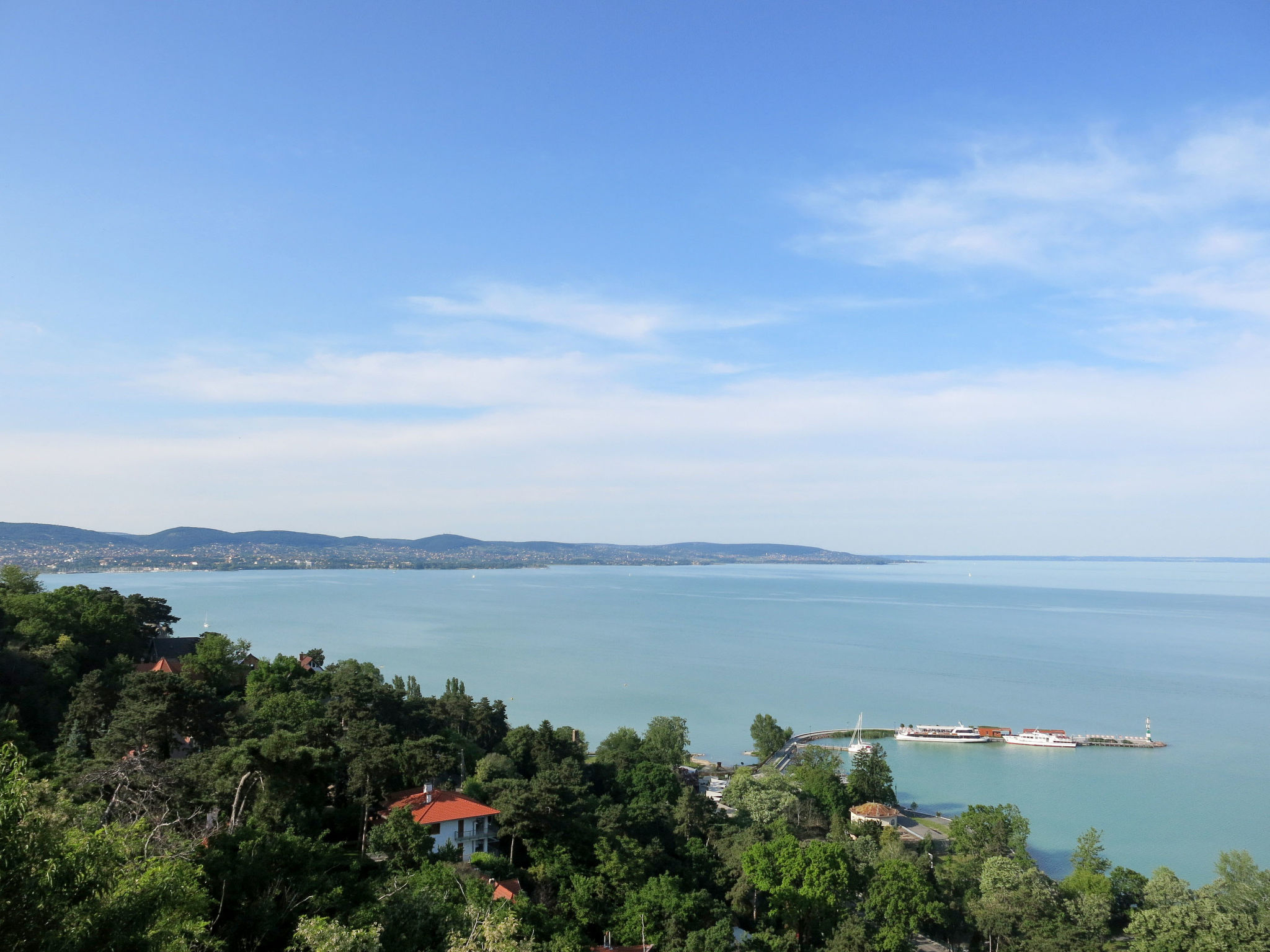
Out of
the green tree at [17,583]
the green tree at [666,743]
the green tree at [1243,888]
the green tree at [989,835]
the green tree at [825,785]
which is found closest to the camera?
the green tree at [1243,888]

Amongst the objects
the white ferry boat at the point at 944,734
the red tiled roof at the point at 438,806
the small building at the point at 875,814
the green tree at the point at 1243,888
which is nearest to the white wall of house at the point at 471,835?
the red tiled roof at the point at 438,806

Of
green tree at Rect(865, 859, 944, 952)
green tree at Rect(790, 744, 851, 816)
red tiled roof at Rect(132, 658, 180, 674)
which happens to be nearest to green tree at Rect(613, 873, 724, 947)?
green tree at Rect(865, 859, 944, 952)

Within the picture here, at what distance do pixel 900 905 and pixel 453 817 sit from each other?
7.76 m

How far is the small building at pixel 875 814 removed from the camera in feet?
68.3

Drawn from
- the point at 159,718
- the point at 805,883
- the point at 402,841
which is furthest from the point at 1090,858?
the point at 159,718

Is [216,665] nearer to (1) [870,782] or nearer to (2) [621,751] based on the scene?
(2) [621,751]

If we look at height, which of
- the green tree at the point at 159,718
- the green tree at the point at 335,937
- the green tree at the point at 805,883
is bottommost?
the green tree at the point at 805,883

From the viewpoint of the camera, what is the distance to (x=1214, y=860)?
2122 cm

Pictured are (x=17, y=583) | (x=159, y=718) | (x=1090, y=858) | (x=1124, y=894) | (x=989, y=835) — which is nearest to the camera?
(x=159, y=718)

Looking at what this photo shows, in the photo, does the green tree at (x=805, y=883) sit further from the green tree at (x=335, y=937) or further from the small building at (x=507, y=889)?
the green tree at (x=335, y=937)

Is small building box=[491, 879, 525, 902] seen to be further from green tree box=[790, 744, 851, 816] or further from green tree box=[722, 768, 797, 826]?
green tree box=[790, 744, 851, 816]

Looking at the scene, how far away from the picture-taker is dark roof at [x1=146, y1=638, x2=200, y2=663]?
2295 centimetres

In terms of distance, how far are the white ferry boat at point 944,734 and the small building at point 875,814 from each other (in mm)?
13799

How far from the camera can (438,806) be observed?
13.2m
